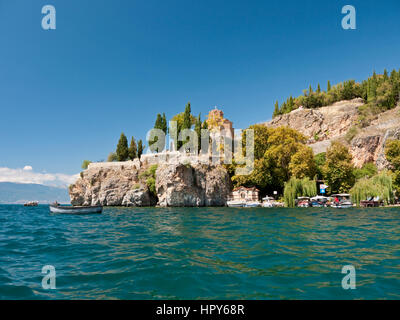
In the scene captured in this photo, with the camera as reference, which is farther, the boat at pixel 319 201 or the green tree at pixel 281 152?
the green tree at pixel 281 152

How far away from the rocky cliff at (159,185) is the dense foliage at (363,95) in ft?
138

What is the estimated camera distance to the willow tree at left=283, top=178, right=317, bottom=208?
115ft

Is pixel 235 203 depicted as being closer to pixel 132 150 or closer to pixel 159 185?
pixel 159 185

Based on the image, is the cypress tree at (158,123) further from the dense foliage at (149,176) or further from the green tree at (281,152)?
the green tree at (281,152)

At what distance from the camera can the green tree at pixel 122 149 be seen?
5316 cm

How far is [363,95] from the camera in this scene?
72.2 metres

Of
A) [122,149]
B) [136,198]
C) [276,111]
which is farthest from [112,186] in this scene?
[276,111]

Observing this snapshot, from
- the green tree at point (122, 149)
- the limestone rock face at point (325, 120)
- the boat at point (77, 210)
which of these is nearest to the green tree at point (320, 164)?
the limestone rock face at point (325, 120)

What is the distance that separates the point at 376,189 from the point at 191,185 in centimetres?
2609

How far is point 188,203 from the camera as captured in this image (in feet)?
137

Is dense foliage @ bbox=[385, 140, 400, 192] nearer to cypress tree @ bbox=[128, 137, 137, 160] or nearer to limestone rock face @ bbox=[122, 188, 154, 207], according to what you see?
limestone rock face @ bbox=[122, 188, 154, 207]

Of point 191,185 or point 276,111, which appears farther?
point 276,111

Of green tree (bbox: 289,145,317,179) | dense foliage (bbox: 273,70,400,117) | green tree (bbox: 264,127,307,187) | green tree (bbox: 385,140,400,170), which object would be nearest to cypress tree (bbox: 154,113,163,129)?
green tree (bbox: 264,127,307,187)

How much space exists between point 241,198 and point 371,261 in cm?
3597
